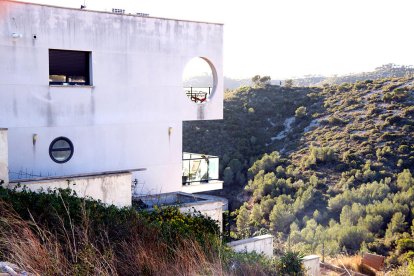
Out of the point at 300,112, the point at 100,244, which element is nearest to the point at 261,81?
the point at 300,112

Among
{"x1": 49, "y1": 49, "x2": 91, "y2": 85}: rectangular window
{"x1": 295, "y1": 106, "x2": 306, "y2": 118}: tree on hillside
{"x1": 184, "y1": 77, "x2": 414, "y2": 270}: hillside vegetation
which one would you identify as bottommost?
{"x1": 184, "y1": 77, "x2": 414, "y2": 270}: hillside vegetation

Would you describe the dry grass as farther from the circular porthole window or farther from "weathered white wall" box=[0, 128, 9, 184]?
the circular porthole window

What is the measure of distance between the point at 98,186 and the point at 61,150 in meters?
1.88

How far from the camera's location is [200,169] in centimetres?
1389

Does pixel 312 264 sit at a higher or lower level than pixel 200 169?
lower

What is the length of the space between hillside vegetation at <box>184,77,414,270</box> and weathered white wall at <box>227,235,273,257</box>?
321 inches

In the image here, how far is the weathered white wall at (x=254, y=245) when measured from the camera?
9855 mm

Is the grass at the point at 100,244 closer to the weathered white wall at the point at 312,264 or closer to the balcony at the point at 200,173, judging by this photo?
the weathered white wall at the point at 312,264

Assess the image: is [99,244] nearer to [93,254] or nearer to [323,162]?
[93,254]

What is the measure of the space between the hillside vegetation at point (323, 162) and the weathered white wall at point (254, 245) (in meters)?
8.14

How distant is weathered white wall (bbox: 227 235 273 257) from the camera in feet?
32.3

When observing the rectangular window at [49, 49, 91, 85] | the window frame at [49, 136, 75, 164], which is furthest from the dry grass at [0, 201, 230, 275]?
the rectangular window at [49, 49, 91, 85]

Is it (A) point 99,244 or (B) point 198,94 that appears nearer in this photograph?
(A) point 99,244

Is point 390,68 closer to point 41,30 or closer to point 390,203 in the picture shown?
point 390,203
